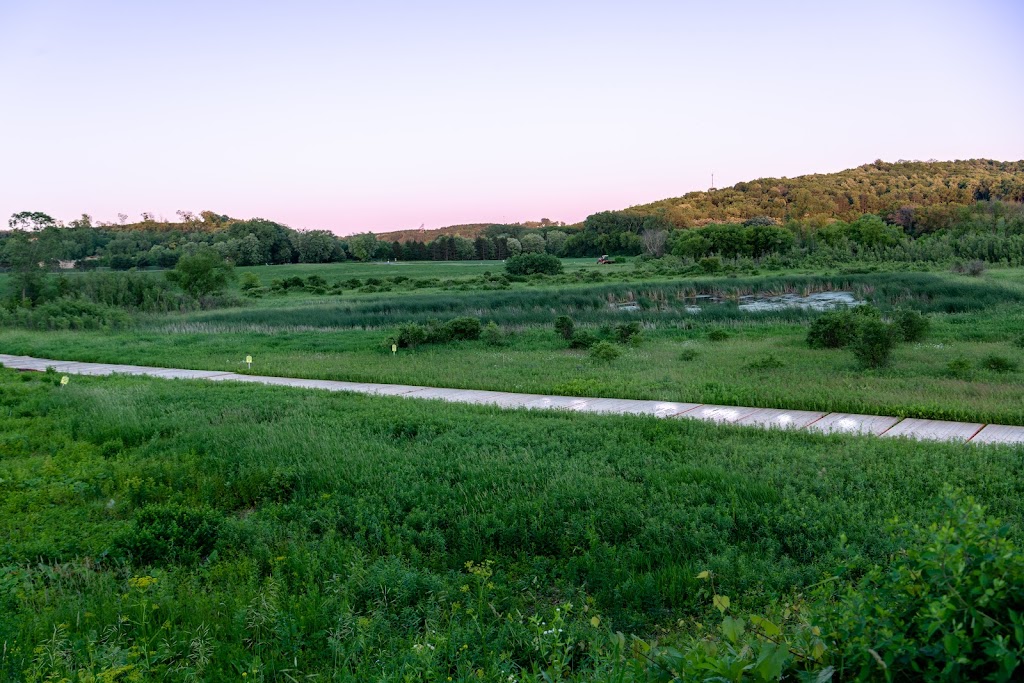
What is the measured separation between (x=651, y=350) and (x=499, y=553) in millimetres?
11067

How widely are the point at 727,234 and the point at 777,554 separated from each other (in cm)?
6782

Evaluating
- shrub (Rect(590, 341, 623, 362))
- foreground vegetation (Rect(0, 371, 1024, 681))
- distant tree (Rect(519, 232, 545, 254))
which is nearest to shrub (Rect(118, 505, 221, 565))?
foreground vegetation (Rect(0, 371, 1024, 681))

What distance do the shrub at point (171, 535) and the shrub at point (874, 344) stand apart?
10284mm

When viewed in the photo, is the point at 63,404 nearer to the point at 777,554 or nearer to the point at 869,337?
the point at 777,554

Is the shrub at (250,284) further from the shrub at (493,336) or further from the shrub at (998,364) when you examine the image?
the shrub at (998,364)

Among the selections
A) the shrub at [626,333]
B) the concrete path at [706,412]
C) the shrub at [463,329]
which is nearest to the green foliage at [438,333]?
the shrub at [463,329]

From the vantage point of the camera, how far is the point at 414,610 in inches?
167

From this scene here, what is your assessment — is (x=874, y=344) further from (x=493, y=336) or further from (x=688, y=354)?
(x=493, y=336)

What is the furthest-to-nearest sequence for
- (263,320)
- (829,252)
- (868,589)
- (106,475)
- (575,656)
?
(829,252) < (263,320) < (106,475) < (575,656) < (868,589)

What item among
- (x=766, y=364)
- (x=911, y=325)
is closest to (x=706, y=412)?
(x=766, y=364)

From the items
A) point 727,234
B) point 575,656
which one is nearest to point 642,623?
point 575,656

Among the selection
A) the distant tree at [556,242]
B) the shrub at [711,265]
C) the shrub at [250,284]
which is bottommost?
the shrub at [711,265]

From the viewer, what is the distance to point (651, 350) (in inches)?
618

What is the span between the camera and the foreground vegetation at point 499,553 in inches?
104
